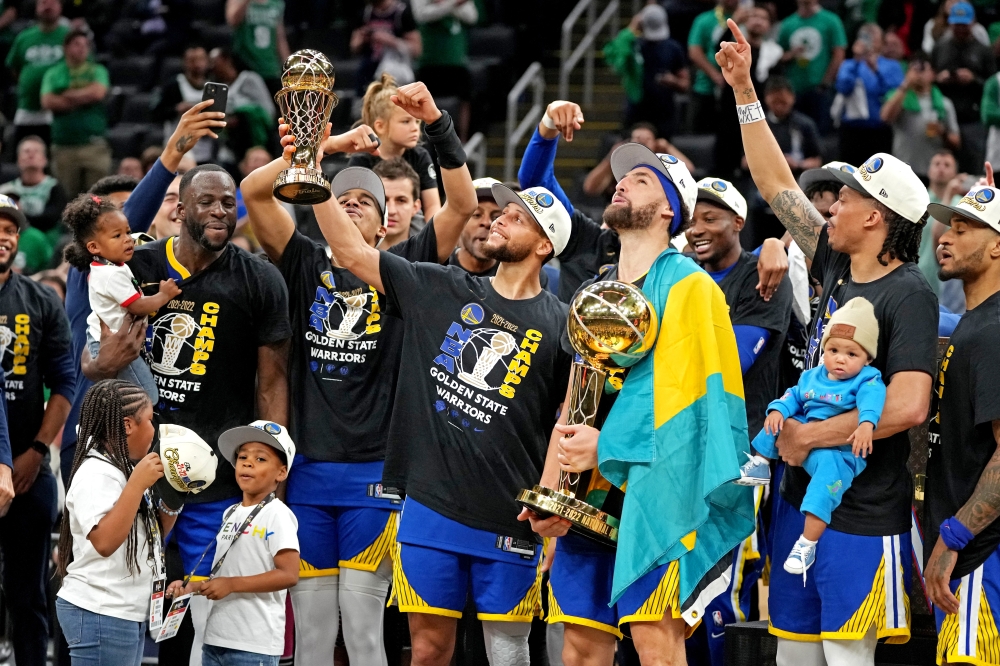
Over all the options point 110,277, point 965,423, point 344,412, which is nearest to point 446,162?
point 344,412

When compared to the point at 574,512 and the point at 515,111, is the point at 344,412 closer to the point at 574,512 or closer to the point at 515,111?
the point at 574,512

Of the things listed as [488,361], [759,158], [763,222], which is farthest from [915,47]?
[488,361]

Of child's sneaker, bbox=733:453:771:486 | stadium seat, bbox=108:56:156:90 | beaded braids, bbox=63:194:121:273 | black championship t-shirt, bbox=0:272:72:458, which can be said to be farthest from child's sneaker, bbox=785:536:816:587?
stadium seat, bbox=108:56:156:90

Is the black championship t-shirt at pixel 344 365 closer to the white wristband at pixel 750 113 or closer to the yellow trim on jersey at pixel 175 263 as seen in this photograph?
the yellow trim on jersey at pixel 175 263

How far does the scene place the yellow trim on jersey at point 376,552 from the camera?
5.27m

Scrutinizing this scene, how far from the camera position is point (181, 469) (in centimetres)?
495

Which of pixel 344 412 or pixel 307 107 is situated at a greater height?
pixel 307 107

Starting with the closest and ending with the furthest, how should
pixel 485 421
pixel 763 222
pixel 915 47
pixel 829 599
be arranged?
pixel 829 599, pixel 485 421, pixel 763 222, pixel 915 47

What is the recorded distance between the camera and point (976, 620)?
429 cm

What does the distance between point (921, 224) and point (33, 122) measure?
33.9ft

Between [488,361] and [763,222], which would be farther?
[763,222]

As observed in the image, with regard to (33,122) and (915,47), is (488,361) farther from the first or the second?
(33,122)

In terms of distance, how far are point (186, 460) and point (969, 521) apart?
9.05ft

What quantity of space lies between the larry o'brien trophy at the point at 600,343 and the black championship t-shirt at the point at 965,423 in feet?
3.47
